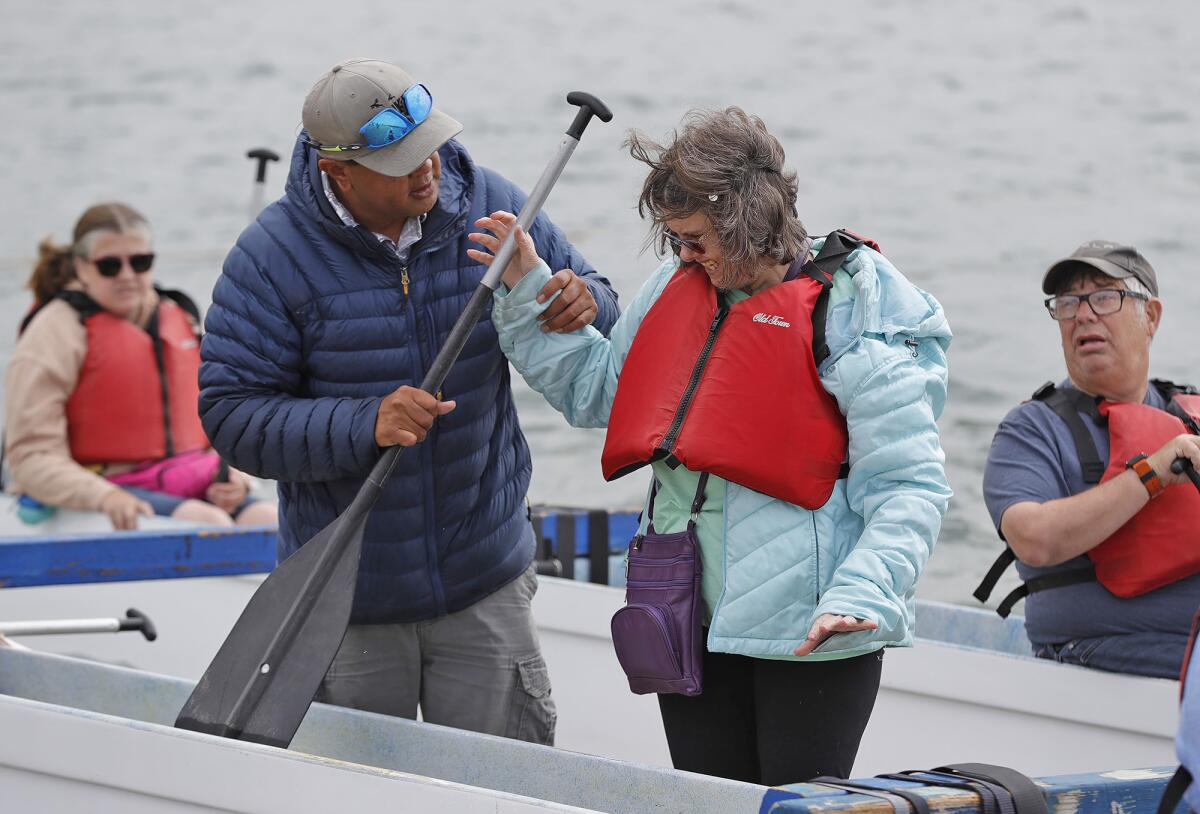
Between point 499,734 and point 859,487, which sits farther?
point 499,734

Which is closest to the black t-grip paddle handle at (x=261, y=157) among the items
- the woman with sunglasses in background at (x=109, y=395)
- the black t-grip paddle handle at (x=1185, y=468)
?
the woman with sunglasses in background at (x=109, y=395)

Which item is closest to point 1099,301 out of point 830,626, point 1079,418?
point 1079,418

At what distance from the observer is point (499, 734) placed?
2.64 metres

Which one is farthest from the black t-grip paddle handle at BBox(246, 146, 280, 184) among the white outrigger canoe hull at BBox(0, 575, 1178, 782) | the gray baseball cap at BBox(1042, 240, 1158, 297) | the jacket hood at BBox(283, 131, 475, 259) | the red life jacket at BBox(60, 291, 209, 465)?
the gray baseball cap at BBox(1042, 240, 1158, 297)

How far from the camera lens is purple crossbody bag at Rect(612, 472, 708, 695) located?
2.17 m

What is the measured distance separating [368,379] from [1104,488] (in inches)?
52.8

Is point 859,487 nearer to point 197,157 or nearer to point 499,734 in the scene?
point 499,734

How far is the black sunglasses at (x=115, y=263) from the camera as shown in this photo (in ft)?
16.7

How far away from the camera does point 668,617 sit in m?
2.18

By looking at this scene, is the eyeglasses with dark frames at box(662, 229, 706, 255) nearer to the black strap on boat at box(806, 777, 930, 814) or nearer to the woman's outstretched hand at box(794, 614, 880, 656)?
the woman's outstretched hand at box(794, 614, 880, 656)

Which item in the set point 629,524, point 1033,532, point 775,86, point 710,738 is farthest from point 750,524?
point 775,86

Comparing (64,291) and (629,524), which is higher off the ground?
(64,291)

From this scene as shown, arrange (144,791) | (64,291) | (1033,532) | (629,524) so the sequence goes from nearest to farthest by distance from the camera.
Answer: (144,791), (1033,532), (629,524), (64,291)

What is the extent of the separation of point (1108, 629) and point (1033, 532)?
334 mm
